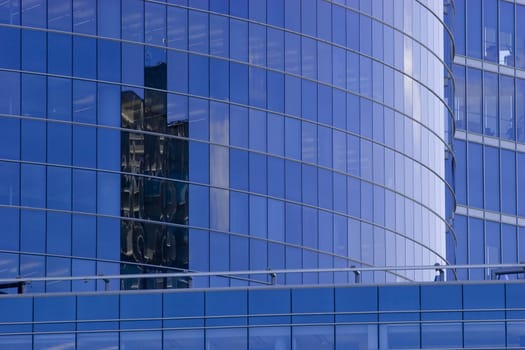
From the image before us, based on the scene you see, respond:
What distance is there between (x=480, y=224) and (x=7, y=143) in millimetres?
27566

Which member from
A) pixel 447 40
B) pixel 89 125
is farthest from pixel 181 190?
pixel 447 40

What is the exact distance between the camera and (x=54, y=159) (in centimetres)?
8300

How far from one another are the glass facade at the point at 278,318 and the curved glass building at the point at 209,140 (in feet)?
8.88

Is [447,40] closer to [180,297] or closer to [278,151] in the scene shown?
[278,151]

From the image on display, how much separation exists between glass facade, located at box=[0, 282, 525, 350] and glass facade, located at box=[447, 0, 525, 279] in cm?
2282

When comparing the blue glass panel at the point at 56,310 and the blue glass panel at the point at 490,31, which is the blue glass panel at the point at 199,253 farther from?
the blue glass panel at the point at 490,31

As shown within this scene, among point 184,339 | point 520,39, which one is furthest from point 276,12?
point 520,39

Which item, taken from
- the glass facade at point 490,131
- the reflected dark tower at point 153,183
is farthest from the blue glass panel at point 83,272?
the glass facade at point 490,131

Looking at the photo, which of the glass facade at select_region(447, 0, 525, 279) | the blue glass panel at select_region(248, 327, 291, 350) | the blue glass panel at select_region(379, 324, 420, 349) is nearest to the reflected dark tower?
the blue glass panel at select_region(248, 327, 291, 350)

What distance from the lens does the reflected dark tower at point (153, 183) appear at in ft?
274

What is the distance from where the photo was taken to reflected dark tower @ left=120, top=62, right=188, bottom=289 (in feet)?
→ 274

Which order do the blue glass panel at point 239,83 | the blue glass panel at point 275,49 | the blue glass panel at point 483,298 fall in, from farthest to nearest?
the blue glass panel at point 275,49
the blue glass panel at point 239,83
the blue glass panel at point 483,298

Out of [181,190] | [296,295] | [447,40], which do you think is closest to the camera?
[296,295]

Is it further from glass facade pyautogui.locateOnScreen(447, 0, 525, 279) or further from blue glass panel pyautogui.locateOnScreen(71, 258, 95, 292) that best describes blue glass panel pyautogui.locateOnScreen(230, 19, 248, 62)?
glass facade pyautogui.locateOnScreen(447, 0, 525, 279)
